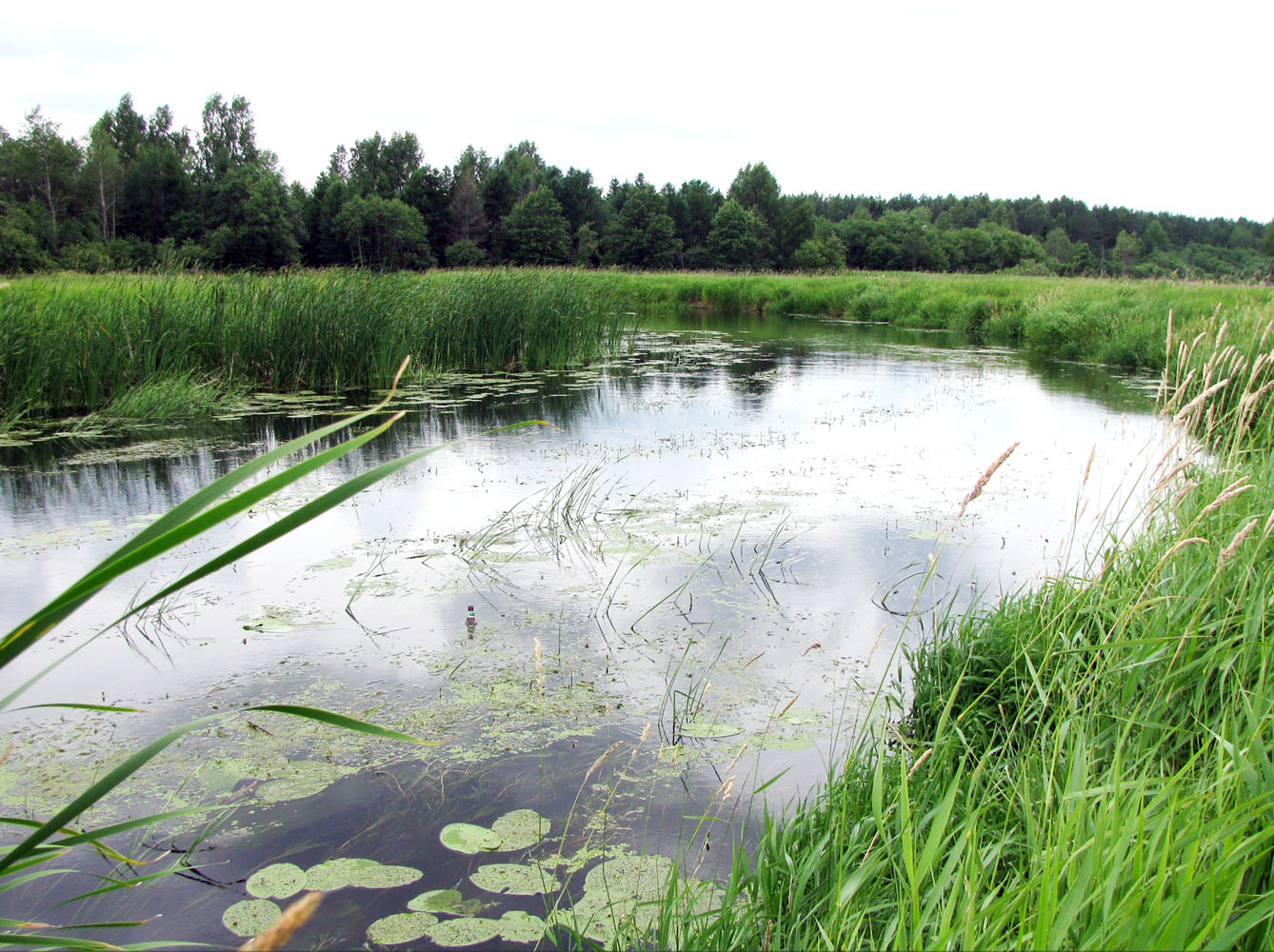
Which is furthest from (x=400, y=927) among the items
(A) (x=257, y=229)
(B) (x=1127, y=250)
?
(B) (x=1127, y=250)

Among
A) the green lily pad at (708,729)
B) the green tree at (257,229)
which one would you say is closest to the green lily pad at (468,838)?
the green lily pad at (708,729)

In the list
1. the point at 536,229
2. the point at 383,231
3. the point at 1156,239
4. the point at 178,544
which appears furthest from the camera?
the point at 1156,239

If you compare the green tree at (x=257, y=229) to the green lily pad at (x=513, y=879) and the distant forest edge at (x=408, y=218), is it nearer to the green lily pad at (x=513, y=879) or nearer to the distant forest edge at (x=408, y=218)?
the distant forest edge at (x=408, y=218)

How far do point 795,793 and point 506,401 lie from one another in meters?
6.76

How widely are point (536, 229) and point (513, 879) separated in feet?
146

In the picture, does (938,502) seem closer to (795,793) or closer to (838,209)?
(795,793)

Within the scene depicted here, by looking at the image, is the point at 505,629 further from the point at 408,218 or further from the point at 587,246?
the point at 587,246

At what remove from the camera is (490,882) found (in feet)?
6.40

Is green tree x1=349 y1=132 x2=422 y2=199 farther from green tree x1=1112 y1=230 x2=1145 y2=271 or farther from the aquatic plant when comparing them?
green tree x1=1112 y1=230 x2=1145 y2=271

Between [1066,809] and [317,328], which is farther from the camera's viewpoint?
[317,328]

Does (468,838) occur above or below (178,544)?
below

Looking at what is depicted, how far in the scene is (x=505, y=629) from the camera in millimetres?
3348

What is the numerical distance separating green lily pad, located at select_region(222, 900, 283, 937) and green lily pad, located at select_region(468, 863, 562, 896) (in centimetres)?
42

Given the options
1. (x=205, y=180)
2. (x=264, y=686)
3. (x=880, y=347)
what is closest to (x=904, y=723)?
(x=264, y=686)
